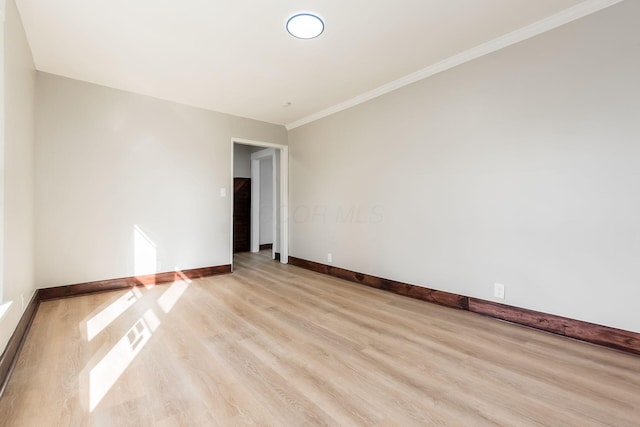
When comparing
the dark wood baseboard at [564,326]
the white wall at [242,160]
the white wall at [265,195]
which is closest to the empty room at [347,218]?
the dark wood baseboard at [564,326]

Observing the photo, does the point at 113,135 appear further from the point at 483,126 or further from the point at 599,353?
the point at 599,353

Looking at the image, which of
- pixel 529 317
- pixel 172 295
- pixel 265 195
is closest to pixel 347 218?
pixel 529 317

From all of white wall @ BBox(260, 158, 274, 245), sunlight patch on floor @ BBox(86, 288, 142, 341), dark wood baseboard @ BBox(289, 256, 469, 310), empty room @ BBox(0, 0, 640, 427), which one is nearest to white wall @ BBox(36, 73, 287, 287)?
empty room @ BBox(0, 0, 640, 427)

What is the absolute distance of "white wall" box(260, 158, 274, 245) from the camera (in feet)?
22.3

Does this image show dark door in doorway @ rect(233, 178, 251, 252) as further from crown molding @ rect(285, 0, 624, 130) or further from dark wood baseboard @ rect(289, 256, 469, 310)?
crown molding @ rect(285, 0, 624, 130)

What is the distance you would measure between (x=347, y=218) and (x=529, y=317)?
2.38m

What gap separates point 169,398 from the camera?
159 centimetres

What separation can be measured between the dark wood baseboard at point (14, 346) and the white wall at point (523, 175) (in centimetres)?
336

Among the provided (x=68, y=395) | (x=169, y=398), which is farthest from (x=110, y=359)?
(x=169, y=398)

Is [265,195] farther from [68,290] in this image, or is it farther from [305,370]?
[305,370]

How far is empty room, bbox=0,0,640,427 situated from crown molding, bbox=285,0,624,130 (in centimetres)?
2

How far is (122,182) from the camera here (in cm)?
366

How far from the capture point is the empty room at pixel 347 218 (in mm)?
1702

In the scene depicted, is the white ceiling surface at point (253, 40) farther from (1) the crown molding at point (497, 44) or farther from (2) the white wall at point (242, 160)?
(2) the white wall at point (242, 160)
